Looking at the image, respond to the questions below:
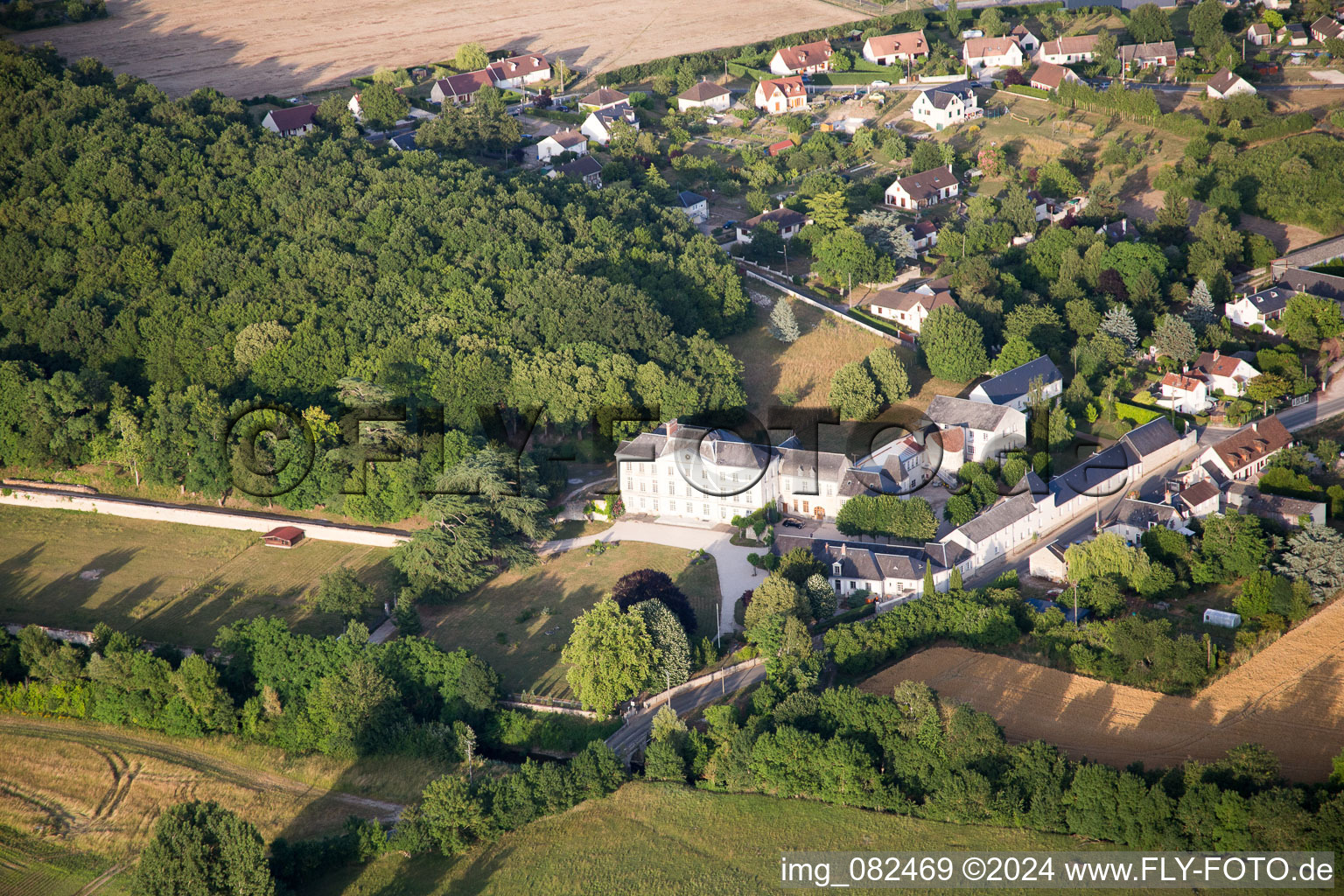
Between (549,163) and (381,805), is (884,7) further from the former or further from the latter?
(381,805)

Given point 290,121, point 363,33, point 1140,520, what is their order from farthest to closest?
point 363,33
point 290,121
point 1140,520

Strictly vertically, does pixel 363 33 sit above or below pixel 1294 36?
above

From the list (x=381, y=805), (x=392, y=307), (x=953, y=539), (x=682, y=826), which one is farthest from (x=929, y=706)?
(x=392, y=307)

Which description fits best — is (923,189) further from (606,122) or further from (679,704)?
(679,704)

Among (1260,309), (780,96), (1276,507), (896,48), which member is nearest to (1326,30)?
(896,48)

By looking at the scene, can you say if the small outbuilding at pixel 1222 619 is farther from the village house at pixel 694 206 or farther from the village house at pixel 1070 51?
the village house at pixel 1070 51

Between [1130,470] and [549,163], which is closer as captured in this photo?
[1130,470]

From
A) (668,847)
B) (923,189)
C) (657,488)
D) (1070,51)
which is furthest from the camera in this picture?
(1070,51)

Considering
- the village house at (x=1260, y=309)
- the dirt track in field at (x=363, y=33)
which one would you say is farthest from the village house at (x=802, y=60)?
the village house at (x=1260, y=309)
